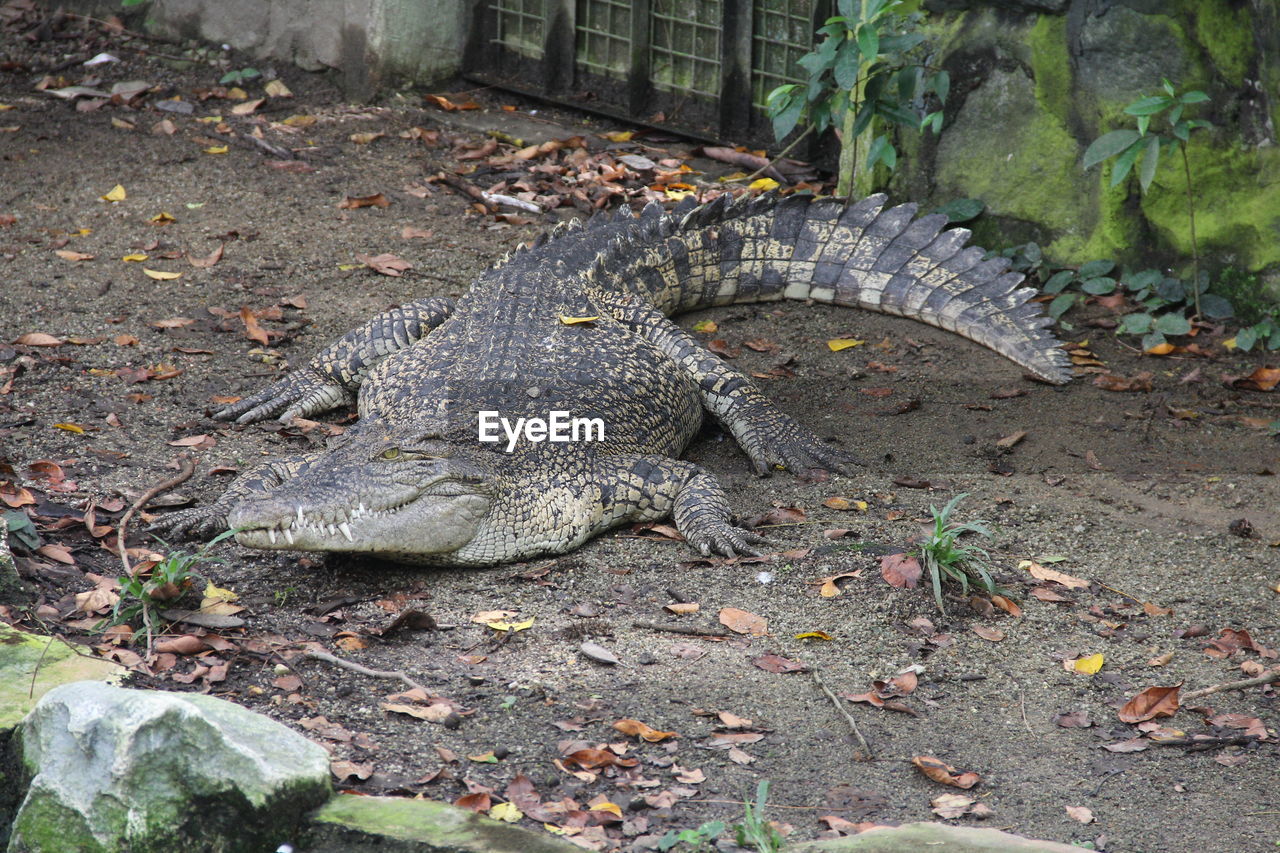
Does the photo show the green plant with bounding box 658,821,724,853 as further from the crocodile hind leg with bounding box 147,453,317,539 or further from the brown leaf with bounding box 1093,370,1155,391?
the brown leaf with bounding box 1093,370,1155,391

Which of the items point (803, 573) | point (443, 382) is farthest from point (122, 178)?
point (803, 573)

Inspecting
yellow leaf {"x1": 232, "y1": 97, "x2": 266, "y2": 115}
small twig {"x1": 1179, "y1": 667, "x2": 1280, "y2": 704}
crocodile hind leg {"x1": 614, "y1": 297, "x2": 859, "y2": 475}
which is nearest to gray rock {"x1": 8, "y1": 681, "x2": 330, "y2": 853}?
small twig {"x1": 1179, "y1": 667, "x2": 1280, "y2": 704}

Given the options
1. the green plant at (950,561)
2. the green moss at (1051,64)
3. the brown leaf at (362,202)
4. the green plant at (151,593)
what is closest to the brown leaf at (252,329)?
the brown leaf at (362,202)

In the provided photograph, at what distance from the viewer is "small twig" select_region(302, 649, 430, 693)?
3.69m

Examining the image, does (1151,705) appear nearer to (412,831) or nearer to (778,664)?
(778,664)

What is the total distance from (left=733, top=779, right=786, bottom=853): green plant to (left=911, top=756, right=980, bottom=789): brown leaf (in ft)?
1.73

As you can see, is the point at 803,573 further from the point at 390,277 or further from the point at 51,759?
the point at 390,277

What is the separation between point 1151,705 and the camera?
3.73 metres

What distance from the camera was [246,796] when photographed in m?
2.81

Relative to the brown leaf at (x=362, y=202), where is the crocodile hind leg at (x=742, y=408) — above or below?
below

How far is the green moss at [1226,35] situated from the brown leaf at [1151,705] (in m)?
3.76

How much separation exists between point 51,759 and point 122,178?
5.73 meters

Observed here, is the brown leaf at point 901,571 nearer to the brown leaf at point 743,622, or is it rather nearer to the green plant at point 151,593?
the brown leaf at point 743,622

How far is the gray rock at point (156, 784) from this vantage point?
2.81 meters
